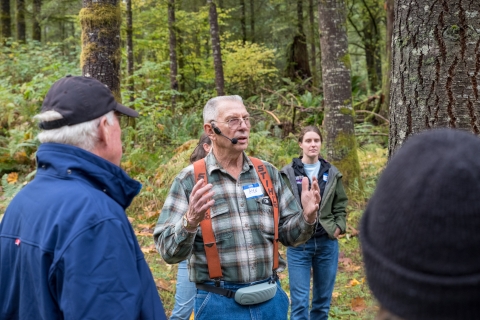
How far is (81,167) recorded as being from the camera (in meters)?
2.07

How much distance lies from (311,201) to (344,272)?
4028mm

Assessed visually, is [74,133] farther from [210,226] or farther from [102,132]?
[210,226]

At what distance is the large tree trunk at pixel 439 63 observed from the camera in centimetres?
276

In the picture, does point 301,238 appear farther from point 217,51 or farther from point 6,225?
point 217,51

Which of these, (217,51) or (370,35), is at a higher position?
(370,35)

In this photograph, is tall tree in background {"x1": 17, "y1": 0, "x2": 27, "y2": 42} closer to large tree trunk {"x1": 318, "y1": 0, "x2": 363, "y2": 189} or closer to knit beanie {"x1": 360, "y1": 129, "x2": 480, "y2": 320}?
large tree trunk {"x1": 318, "y1": 0, "x2": 363, "y2": 189}

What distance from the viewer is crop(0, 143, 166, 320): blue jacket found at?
1884mm

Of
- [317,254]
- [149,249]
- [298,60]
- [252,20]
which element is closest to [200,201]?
[317,254]

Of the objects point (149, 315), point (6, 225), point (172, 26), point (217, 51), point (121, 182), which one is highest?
point (172, 26)

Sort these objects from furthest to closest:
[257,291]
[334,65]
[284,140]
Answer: [284,140] < [334,65] < [257,291]

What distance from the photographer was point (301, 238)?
3.39m

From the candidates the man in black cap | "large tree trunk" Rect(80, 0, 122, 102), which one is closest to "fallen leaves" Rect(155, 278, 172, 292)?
"large tree trunk" Rect(80, 0, 122, 102)

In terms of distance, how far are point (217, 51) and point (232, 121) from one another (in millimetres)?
11175

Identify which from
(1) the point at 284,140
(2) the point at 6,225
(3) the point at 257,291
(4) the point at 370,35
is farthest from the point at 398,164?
(4) the point at 370,35
